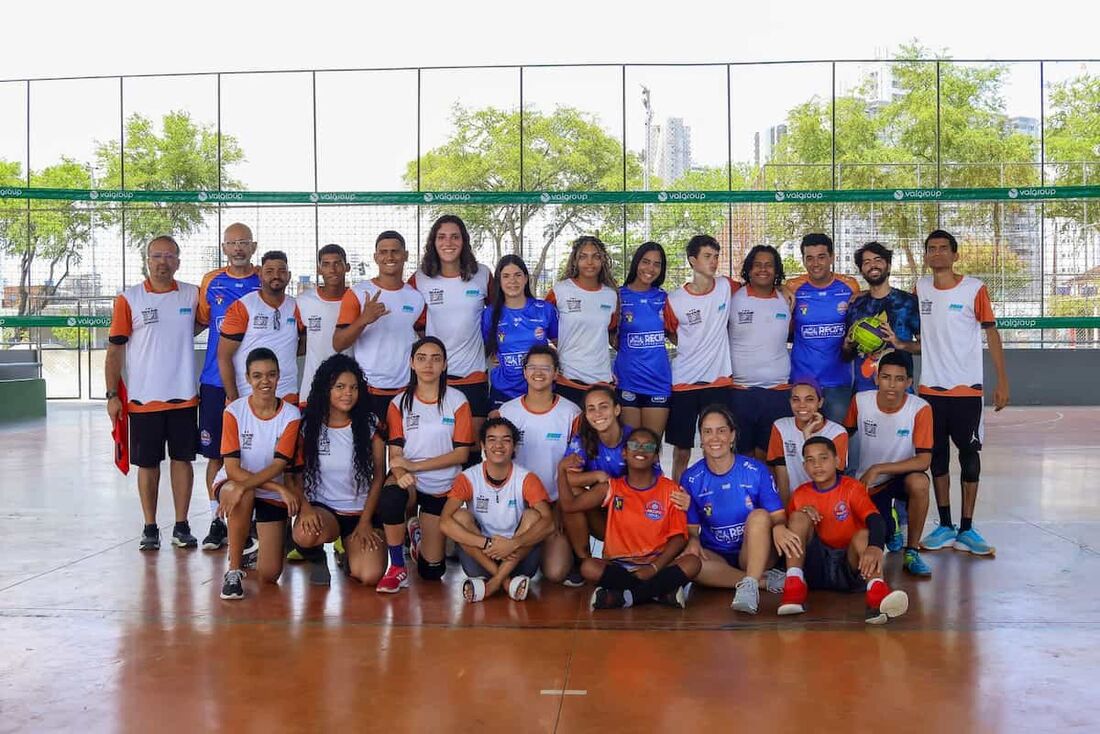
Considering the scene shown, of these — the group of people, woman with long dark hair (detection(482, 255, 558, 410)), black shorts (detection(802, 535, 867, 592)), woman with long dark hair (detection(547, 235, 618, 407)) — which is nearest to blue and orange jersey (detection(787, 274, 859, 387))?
the group of people

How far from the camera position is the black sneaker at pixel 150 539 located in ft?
22.8

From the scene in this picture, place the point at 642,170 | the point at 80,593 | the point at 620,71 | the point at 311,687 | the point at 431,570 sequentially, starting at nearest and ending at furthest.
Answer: the point at 311,687 < the point at 80,593 < the point at 431,570 < the point at 620,71 < the point at 642,170

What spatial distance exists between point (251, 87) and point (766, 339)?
48.4 feet

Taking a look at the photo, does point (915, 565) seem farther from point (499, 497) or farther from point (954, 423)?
point (499, 497)

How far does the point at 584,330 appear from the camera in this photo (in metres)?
6.79

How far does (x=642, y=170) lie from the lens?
21188 mm

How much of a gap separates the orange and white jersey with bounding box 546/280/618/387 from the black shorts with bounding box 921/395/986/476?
2053mm

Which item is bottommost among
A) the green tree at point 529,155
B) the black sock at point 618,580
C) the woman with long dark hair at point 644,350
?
the black sock at point 618,580

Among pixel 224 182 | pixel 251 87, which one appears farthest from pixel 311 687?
pixel 224 182

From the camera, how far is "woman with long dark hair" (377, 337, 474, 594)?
20.1 ft

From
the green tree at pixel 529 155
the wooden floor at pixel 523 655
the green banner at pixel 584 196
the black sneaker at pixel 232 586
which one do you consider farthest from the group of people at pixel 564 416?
the green tree at pixel 529 155

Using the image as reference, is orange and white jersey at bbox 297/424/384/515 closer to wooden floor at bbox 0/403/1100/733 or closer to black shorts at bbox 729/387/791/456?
wooden floor at bbox 0/403/1100/733

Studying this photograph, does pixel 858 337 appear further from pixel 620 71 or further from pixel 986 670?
pixel 620 71

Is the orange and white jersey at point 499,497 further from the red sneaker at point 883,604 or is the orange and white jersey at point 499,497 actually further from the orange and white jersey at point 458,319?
the red sneaker at point 883,604
